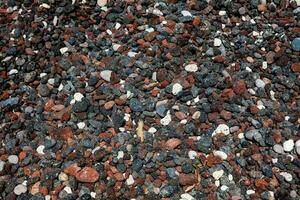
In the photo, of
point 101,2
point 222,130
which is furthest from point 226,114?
point 101,2

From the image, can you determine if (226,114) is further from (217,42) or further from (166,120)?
(217,42)

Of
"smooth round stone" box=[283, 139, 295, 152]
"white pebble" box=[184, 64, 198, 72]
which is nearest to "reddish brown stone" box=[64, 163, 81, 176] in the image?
"white pebble" box=[184, 64, 198, 72]

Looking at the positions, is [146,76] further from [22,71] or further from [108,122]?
[22,71]

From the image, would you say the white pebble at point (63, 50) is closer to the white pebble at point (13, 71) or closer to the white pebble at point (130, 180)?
the white pebble at point (13, 71)

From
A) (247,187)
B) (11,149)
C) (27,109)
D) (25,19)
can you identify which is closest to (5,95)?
(27,109)

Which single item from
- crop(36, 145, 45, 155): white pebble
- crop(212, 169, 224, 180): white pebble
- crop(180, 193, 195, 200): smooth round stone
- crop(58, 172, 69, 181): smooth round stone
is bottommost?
crop(58, 172, 69, 181): smooth round stone

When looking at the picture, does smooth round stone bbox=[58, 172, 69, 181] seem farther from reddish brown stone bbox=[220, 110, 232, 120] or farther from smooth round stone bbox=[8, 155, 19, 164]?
reddish brown stone bbox=[220, 110, 232, 120]

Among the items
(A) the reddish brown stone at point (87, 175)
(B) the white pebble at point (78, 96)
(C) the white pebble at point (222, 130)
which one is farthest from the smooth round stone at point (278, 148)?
(B) the white pebble at point (78, 96)
